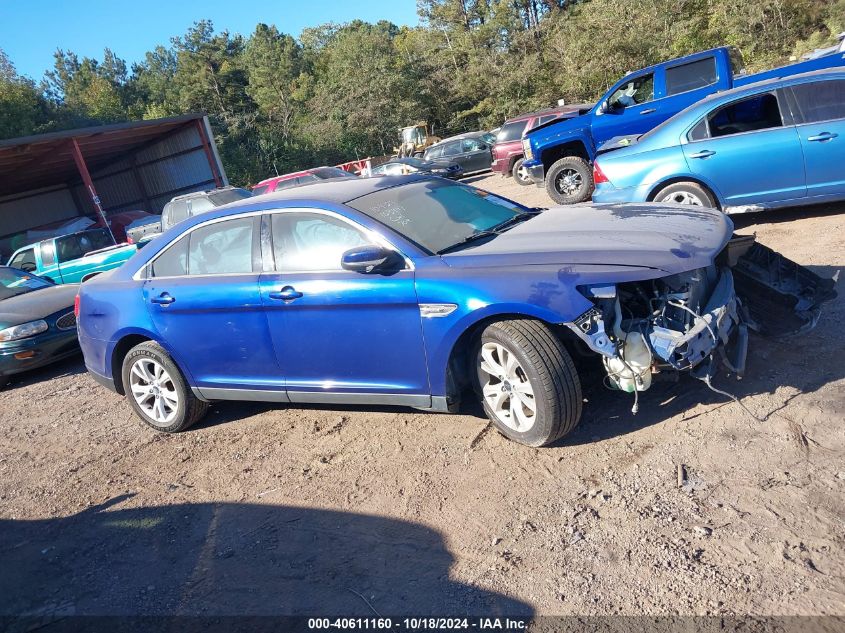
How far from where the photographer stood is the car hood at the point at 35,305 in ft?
24.8

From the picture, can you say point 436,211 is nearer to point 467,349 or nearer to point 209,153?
point 467,349

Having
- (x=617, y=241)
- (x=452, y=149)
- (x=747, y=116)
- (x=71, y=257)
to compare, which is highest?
(x=747, y=116)

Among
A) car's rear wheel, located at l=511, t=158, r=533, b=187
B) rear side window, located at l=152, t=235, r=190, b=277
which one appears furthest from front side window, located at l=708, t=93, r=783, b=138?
car's rear wheel, located at l=511, t=158, r=533, b=187

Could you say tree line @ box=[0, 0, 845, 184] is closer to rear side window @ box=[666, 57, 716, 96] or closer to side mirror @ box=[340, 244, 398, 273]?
rear side window @ box=[666, 57, 716, 96]

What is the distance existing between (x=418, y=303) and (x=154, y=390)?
260 cm

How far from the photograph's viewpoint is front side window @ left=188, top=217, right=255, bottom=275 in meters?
4.46

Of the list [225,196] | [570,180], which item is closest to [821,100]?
[570,180]

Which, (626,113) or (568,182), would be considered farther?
(626,113)

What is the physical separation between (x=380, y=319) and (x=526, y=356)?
3.12ft

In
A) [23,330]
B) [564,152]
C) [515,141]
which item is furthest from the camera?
[515,141]

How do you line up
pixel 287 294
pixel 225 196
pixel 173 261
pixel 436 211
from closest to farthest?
pixel 287 294
pixel 436 211
pixel 173 261
pixel 225 196

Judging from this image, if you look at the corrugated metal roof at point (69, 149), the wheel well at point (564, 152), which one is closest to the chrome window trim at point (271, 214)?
the wheel well at point (564, 152)

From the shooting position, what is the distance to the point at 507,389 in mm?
3668

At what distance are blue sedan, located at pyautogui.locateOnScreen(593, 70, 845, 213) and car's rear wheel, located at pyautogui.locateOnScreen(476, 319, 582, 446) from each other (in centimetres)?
414
